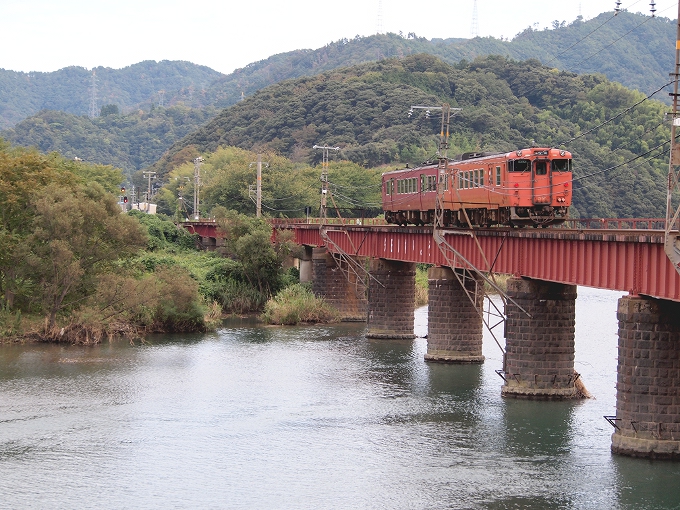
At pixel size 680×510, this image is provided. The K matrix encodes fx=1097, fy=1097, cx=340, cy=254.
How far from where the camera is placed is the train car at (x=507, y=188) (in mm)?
50625

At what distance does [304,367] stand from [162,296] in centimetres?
1637

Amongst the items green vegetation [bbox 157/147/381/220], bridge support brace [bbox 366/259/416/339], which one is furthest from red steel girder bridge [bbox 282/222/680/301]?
green vegetation [bbox 157/147/381/220]

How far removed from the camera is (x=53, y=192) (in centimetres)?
6556

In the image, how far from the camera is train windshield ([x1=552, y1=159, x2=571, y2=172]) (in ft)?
169

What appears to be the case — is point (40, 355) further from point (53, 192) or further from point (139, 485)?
point (139, 485)

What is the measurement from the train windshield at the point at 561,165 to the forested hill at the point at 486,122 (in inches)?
1984

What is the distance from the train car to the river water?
7.93 metres

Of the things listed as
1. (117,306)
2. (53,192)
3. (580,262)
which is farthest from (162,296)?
(580,262)

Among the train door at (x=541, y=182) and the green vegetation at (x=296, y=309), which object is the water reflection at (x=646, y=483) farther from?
the green vegetation at (x=296, y=309)

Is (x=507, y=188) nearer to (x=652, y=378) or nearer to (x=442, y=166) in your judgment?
(x=442, y=166)

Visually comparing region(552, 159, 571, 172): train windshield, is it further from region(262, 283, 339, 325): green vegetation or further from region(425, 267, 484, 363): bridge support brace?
region(262, 283, 339, 325): green vegetation

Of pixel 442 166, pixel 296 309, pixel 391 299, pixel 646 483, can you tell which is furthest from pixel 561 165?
pixel 296 309

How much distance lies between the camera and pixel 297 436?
4038 cm

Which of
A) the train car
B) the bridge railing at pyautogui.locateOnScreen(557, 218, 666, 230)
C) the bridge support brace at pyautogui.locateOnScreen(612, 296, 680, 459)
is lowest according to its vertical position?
the bridge support brace at pyautogui.locateOnScreen(612, 296, 680, 459)
